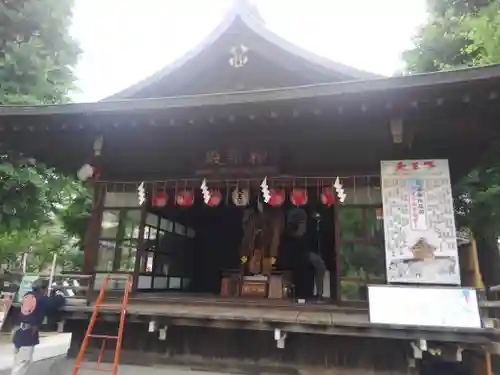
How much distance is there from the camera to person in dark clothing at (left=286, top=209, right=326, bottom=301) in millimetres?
9773

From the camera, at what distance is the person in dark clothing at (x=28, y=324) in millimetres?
5969

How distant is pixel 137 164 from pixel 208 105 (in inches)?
99.3

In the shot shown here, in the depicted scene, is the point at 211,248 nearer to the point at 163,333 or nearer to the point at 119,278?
the point at 119,278

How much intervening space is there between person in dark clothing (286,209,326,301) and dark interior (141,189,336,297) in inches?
4.1

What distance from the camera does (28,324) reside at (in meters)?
5.97

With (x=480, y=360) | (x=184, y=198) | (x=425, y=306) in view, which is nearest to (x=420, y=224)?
(x=425, y=306)

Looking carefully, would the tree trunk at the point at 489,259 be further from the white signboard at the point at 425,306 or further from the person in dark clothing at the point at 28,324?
the person in dark clothing at the point at 28,324

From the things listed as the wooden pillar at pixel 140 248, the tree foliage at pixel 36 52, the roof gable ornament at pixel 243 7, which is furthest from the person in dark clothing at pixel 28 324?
the roof gable ornament at pixel 243 7

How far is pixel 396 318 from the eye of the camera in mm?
5051

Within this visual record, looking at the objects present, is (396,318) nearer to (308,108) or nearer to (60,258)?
(308,108)

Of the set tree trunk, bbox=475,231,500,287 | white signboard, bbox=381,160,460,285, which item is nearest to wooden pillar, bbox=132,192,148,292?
white signboard, bbox=381,160,460,285

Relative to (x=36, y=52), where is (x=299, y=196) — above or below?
below

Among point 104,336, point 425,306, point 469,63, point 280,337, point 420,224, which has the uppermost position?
point 469,63

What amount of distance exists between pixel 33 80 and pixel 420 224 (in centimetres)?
982
